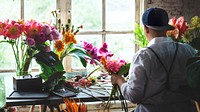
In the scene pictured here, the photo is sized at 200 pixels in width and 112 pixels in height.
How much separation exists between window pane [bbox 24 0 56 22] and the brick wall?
3.46ft

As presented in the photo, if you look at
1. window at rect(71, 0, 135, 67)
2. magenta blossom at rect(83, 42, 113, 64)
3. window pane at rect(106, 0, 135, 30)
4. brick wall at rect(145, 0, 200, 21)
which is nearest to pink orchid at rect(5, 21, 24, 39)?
magenta blossom at rect(83, 42, 113, 64)

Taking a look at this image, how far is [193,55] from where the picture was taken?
2189mm

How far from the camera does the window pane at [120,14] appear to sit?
3879mm

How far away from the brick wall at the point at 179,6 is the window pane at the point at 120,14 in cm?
24

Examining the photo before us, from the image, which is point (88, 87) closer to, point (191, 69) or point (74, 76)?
point (74, 76)

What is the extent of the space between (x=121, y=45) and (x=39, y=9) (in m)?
0.99

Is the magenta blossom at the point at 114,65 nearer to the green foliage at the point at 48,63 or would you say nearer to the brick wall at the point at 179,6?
the green foliage at the point at 48,63

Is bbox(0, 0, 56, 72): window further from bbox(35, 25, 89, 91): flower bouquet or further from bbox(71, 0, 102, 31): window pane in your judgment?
bbox(35, 25, 89, 91): flower bouquet

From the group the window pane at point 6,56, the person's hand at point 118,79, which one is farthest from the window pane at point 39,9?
the person's hand at point 118,79

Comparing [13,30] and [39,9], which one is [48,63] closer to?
[13,30]

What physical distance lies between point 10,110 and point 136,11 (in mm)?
2207

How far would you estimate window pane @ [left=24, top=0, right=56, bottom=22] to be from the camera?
12.1 feet

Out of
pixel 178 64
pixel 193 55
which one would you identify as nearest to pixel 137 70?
pixel 178 64

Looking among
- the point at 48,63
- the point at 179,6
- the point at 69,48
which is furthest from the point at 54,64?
the point at 179,6
